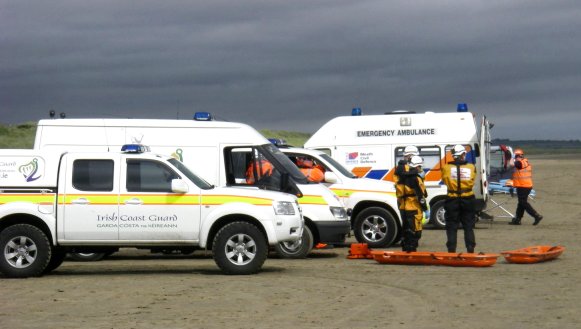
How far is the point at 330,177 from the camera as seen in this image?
20.7 meters

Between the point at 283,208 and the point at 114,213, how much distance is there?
7.90 ft

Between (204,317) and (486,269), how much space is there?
5880 millimetres

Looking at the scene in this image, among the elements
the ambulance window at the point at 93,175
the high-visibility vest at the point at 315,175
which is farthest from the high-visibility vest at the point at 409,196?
the ambulance window at the point at 93,175

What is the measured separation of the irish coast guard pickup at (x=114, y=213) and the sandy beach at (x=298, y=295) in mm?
427

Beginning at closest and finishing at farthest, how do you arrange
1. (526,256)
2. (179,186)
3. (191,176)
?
(179,186) < (191,176) < (526,256)

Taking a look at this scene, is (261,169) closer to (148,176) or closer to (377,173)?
(148,176)

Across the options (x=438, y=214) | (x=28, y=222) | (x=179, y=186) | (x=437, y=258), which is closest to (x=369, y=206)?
(x=437, y=258)

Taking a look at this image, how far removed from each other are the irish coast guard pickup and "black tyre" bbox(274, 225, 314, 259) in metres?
2.29

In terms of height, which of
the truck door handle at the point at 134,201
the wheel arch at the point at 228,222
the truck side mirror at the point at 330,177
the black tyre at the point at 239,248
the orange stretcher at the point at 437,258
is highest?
the truck side mirror at the point at 330,177

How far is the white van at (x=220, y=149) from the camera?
1811cm

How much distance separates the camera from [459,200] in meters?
17.6

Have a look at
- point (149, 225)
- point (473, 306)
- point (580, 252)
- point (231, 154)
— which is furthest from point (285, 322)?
point (580, 252)

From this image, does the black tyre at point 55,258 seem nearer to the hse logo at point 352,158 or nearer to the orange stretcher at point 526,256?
the orange stretcher at point 526,256

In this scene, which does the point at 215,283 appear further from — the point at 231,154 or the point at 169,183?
the point at 231,154
